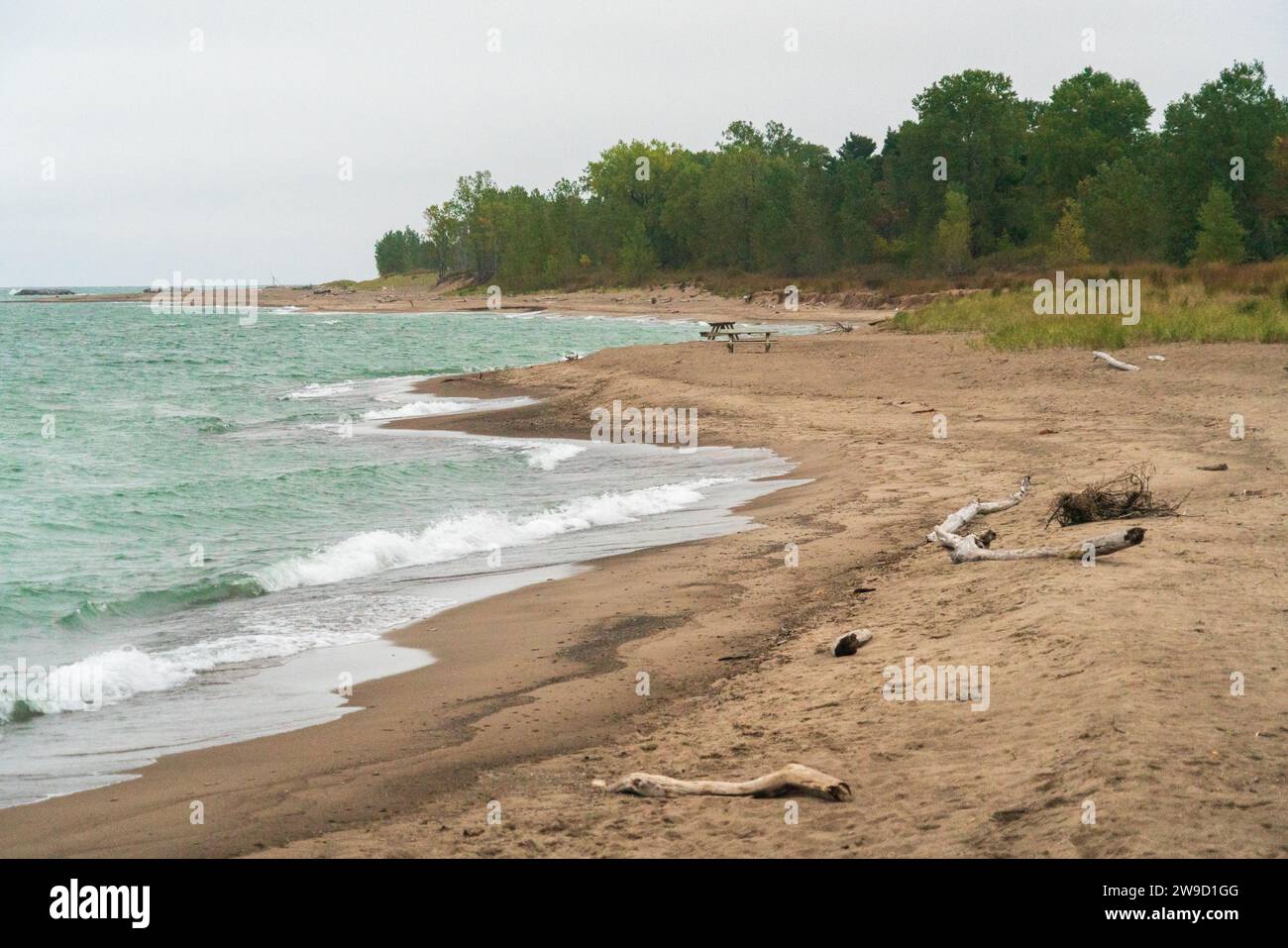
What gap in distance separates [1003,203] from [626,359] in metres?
52.1

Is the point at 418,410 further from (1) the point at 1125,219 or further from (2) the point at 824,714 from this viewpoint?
(1) the point at 1125,219

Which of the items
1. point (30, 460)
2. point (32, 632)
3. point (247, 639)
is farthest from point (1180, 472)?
point (30, 460)

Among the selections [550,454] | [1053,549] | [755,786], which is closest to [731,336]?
[550,454]


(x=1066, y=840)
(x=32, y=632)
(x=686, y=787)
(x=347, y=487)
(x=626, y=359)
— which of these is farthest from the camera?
(x=626, y=359)

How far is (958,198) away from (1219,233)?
89.4 ft

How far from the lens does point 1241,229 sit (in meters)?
46.5

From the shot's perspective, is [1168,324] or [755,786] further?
[1168,324]

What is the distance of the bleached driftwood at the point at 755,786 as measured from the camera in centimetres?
538

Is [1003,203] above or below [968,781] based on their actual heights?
above

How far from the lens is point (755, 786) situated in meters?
5.50

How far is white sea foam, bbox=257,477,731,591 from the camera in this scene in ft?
42.7

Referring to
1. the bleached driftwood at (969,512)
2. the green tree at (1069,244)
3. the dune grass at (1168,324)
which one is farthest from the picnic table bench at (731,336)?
the green tree at (1069,244)

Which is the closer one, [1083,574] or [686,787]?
[686,787]

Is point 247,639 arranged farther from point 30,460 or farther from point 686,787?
point 30,460
